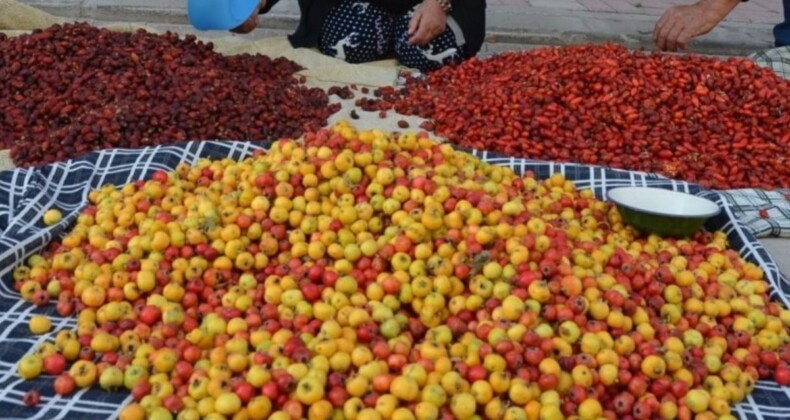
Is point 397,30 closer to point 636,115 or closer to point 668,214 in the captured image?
point 636,115

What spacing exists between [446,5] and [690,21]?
1.40 m

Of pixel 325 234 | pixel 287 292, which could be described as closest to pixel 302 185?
pixel 325 234

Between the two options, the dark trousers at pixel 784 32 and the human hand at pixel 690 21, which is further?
the dark trousers at pixel 784 32

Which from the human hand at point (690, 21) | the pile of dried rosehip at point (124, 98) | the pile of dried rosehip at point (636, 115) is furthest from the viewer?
the human hand at point (690, 21)

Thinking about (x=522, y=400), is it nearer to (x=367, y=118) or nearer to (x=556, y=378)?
(x=556, y=378)

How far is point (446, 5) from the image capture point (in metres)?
4.52

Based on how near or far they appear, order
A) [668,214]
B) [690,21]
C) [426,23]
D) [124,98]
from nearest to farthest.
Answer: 1. [668,214]
2. [124,98]
3. [690,21]
4. [426,23]

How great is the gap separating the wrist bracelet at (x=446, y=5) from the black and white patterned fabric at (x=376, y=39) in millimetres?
110

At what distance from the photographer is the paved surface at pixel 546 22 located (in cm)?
598

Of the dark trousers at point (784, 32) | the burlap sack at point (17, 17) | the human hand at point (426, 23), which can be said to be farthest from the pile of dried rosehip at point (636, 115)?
the burlap sack at point (17, 17)

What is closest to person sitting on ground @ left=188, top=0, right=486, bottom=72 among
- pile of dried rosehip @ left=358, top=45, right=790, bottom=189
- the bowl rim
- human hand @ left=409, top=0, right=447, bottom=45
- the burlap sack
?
human hand @ left=409, top=0, right=447, bottom=45

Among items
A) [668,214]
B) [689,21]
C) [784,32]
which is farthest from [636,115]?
[784,32]

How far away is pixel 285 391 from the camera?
171cm

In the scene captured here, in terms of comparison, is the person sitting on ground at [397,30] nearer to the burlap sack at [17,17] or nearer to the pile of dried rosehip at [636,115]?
the pile of dried rosehip at [636,115]
